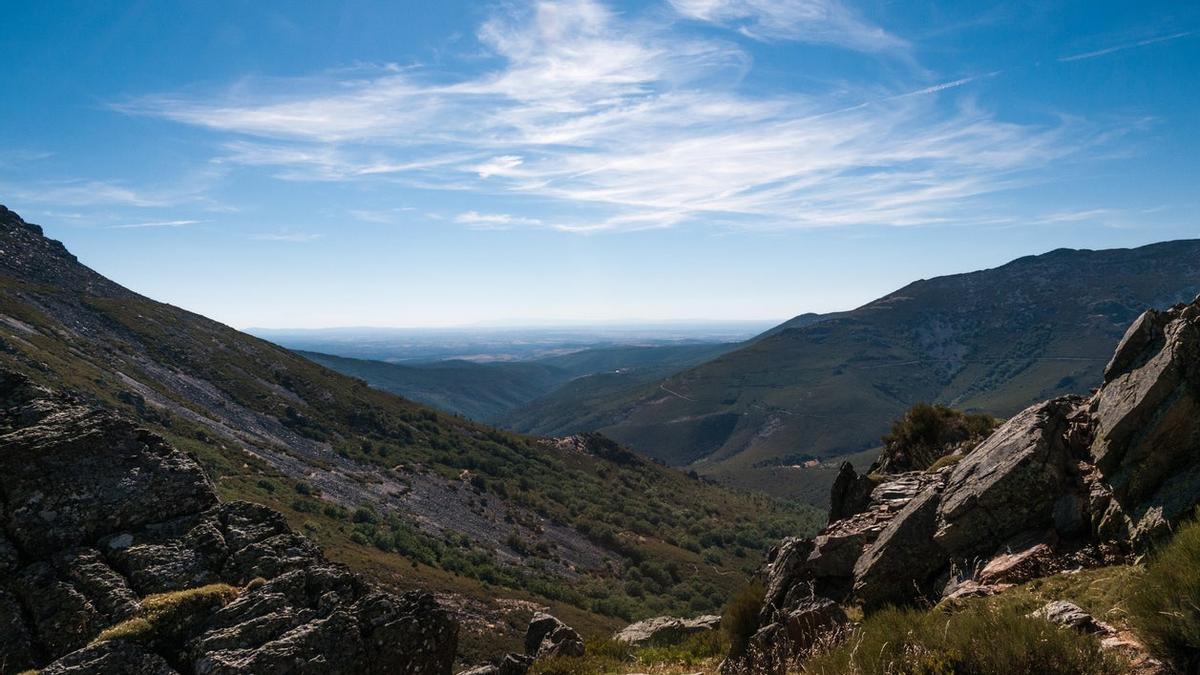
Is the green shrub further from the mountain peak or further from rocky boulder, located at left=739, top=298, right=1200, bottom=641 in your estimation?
the mountain peak

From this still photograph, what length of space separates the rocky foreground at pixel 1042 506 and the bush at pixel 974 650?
6.87ft

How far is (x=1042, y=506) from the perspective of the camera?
1106cm

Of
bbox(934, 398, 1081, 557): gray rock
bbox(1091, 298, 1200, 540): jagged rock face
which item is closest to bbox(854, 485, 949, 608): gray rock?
bbox(934, 398, 1081, 557): gray rock

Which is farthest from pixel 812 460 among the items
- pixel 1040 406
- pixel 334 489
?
pixel 1040 406

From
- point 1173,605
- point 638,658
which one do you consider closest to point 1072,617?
point 1173,605

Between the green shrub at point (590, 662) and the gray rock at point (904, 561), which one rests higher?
the gray rock at point (904, 561)

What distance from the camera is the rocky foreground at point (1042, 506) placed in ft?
30.2

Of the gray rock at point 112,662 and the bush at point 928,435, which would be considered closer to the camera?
the gray rock at point 112,662

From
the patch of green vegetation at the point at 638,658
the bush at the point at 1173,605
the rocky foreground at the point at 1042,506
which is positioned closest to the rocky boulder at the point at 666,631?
the patch of green vegetation at the point at 638,658

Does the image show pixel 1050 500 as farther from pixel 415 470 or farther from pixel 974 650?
pixel 415 470

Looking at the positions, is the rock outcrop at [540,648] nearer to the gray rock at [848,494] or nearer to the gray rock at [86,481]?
the gray rock at [86,481]

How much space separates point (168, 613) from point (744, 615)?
12049 mm

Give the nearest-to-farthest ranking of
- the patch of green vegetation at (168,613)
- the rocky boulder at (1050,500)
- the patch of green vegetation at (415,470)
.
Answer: the patch of green vegetation at (168,613)
the rocky boulder at (1050,500)
the patch of green vegetation at (415,470)

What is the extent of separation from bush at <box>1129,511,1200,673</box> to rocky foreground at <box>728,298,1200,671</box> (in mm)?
2464
